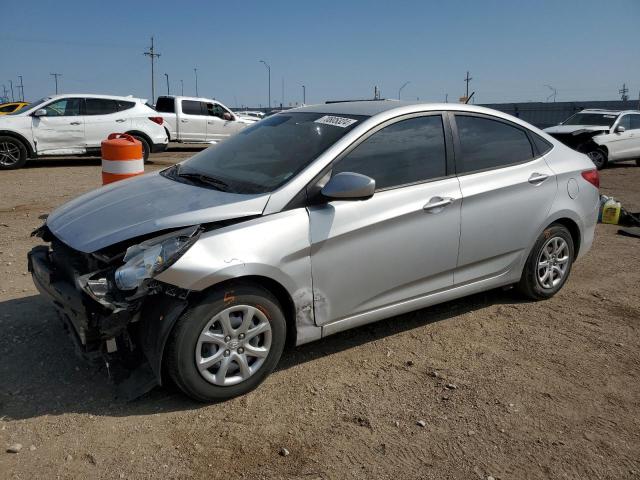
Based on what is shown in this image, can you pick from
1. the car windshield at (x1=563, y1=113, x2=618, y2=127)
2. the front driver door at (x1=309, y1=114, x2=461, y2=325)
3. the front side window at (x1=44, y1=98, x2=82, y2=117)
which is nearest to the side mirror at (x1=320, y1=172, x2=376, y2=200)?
the front driver door at (x1=309, y1=114, x2=461, y2=325)

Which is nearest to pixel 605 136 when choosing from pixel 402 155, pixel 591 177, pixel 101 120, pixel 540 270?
pixel 591 177

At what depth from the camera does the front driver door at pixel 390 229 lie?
3.37 metres

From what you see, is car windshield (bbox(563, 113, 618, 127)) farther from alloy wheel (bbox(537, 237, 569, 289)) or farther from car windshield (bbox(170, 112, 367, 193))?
car windshield (bbox(170, 112, 367, 193))

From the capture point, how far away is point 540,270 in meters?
4.69

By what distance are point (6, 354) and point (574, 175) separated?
4.52 meters

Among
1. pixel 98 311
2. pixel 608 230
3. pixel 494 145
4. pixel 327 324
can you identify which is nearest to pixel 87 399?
pixel 98 311

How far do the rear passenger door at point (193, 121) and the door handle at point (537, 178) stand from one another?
48.5ft

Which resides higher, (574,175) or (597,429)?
(574,175)

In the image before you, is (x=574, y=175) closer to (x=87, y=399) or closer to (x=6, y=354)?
(x=87, y=399)

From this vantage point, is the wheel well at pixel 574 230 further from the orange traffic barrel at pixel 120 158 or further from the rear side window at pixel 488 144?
the orange traffic barrel at pixel 120 158

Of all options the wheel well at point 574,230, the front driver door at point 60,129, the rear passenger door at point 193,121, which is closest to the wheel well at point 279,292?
the wheel well at point 574,230

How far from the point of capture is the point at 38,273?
11.2ft

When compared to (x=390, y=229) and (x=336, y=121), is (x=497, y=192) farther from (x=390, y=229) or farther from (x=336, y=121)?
(x=336, y=121)

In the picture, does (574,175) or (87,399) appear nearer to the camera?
(87,399)
